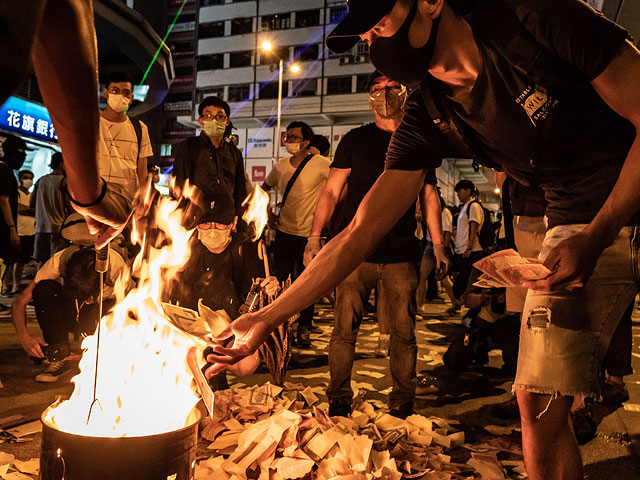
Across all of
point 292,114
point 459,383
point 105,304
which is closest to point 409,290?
point 459,383

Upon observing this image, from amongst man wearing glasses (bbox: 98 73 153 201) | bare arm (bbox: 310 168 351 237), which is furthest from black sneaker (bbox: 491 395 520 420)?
man wearing glasses (bbox: 98 73 153 201)

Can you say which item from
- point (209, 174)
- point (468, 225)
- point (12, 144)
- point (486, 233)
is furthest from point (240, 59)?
point (209, 174)

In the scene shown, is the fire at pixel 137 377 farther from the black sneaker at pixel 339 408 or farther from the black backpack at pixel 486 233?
the black backpack at pixel 486 233

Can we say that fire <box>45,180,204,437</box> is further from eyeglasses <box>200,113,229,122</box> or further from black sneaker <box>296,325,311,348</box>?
black sneaker <box>296,325,311,348</box>

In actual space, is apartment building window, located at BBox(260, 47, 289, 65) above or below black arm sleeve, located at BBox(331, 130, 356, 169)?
above

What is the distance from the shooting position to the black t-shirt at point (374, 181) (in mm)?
4547

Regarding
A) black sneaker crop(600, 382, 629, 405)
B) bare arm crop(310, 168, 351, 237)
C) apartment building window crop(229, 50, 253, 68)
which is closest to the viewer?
black sneaker crop(600, 382, 629, 405)

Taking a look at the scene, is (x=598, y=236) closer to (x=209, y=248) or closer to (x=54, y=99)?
Result: (x=54, y=99)

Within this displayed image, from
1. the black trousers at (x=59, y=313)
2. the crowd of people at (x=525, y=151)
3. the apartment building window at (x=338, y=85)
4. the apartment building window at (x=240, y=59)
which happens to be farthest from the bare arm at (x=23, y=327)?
the apartment building window at (x=240, y=59)

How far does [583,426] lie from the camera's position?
4.14 m

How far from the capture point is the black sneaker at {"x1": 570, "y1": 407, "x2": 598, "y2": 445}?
13.4 ft

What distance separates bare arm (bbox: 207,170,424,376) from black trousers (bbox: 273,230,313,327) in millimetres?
4891

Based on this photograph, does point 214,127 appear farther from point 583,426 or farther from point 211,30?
point 211,30

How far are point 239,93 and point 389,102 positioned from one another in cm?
4818
